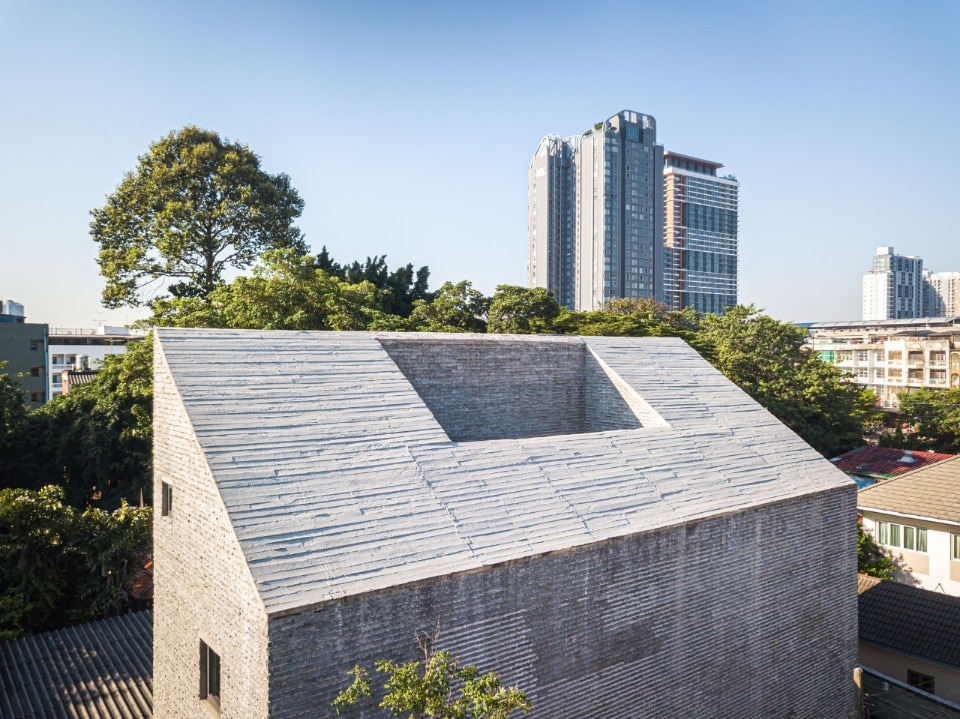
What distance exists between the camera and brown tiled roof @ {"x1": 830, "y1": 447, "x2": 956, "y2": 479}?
2619 centimetres

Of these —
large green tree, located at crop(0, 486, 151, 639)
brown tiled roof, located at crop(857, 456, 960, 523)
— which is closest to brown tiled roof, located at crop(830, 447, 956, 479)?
brown tiled roof, located at crop(857, 456, 960, 523)

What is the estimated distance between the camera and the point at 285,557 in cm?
661

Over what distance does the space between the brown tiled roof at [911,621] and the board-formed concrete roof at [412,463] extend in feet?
17.1

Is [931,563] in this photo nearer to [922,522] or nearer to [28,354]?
[922,522]

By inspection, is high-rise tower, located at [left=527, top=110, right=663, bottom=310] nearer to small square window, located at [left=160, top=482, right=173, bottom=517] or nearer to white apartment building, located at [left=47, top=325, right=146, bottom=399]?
white apartment building, located at [left=47, top=325, right=146, bottom=399]

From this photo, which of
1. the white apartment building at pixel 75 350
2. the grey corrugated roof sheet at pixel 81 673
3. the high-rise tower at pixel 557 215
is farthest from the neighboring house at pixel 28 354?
the high-rise tower at pixel 557 215

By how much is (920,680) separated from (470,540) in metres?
12.6

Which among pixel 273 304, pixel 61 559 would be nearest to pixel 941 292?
pixel 273 304

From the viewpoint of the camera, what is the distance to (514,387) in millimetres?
13055

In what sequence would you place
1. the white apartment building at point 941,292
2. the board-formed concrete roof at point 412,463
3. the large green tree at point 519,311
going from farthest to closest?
the white apartment building at point 941,292 → the large green tree at point 519,311 → the board-formed concrete roof at point 412,463

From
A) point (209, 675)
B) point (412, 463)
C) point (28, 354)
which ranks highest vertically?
point (28, 354)

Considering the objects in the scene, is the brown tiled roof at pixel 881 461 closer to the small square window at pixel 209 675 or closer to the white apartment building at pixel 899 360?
the white apartment building at pixel 899 360

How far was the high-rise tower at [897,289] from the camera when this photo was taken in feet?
393

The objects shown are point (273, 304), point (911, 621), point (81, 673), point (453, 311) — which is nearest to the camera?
point (81, 673)
